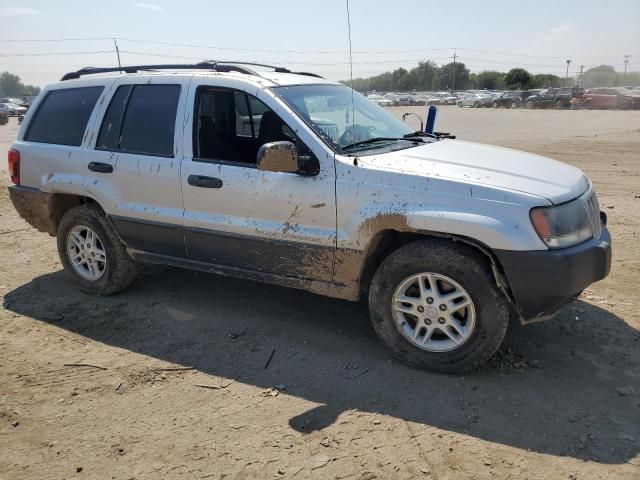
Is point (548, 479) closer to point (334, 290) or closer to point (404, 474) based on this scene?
point (404, 474)

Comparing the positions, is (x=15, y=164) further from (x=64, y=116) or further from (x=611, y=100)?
(x=611, y=100)

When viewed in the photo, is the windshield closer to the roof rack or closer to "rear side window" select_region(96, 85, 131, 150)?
the roof rack

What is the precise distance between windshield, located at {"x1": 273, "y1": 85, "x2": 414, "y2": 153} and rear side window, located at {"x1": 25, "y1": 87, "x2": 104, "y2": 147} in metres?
1.92

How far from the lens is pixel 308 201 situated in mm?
3770

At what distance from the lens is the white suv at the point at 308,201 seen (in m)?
3.32

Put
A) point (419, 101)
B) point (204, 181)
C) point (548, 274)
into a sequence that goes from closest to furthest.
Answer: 1. point (548, 274)
2. point (204, 181)
3. point (419, 101)

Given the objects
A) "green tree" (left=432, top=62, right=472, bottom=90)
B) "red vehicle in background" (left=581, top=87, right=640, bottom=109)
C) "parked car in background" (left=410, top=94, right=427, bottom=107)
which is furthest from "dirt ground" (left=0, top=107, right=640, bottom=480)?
"green tree" (left=432, top=62, right=472, bottom=90)

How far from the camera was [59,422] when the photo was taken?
3.24m

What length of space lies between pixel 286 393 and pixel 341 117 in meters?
2.10

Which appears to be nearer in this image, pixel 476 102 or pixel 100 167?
pixel 100 167

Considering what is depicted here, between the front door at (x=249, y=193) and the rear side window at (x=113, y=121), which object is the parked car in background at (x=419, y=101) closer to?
the rear side window at (x=113, y=121)

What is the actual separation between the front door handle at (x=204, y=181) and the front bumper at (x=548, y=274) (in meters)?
2.04

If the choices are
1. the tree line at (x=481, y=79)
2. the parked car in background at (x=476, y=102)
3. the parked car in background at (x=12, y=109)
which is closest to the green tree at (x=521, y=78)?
the tree line at (x=481, y=79)

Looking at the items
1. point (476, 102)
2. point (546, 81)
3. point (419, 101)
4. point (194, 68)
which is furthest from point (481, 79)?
point (194, 68)
